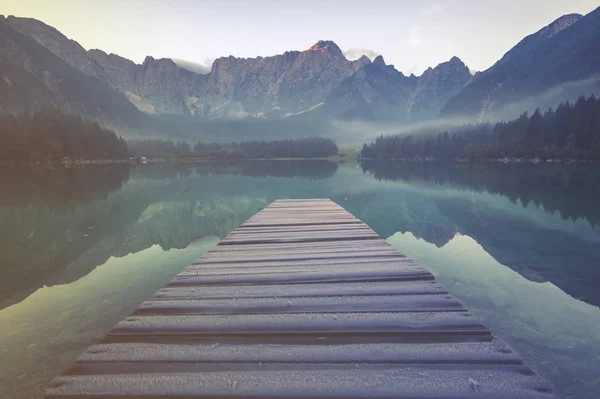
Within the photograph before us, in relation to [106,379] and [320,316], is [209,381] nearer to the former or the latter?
[106,379]

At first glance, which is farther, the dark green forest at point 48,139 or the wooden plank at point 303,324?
the dark green forest at point 48,139

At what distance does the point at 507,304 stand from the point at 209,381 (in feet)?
29.6

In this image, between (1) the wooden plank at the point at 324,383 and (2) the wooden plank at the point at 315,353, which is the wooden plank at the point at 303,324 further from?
(1) the wooden plank at the point at 324,383

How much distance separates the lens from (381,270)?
302 inches

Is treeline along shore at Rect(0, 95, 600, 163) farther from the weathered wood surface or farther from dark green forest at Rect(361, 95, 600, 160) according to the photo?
the weathered wood surface

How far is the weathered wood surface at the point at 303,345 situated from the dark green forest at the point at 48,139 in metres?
169

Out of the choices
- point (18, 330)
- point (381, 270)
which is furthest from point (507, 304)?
point (18, 330)

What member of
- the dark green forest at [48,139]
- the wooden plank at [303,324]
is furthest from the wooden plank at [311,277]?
the dark green forest at [48,139]

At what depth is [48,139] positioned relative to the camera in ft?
466

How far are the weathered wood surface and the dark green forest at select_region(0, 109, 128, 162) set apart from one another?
169 m

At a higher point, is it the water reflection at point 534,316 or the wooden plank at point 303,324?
the wooden plank at point 303,324

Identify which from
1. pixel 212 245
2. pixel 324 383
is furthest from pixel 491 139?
pixel 324 383

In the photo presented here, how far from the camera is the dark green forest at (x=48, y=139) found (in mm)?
136750

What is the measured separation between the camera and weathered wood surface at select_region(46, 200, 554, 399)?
3.77 m
